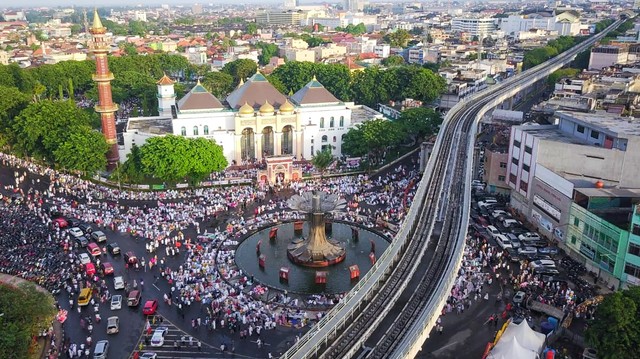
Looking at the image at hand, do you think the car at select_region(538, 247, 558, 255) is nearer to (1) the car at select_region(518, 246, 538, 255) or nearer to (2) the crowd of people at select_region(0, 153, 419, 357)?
(1) the car at select_region(518, 246, 538, 255)

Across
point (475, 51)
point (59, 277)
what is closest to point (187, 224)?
point (59, 277)

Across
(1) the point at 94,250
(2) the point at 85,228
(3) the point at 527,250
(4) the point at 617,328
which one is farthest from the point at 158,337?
(3) the point at 527,250

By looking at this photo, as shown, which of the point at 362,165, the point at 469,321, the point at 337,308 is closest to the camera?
the point at 337,308

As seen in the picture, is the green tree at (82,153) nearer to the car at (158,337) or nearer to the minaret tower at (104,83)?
the minaret tower at (104,83)

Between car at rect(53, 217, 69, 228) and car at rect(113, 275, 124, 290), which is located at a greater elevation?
car at rect(53, 217, 69, 228)

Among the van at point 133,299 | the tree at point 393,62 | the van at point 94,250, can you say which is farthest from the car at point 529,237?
the tree at point 393,62

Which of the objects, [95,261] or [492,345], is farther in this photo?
[95,261]

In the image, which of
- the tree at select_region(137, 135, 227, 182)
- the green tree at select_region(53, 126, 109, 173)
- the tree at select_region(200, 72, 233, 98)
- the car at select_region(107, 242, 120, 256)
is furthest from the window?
the tree at select_region(200, 72, 233, 98)

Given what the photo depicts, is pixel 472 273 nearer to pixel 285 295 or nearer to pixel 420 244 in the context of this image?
pixel 420 244
